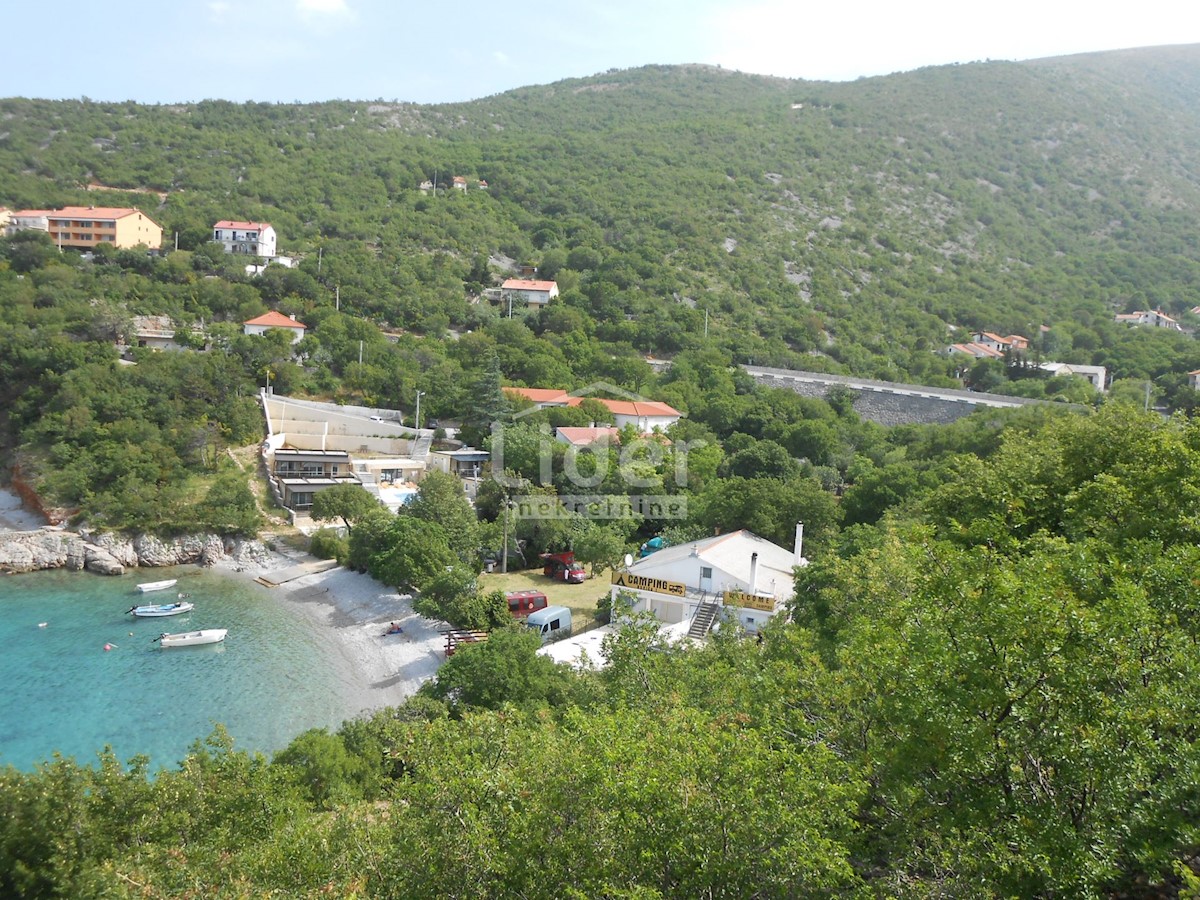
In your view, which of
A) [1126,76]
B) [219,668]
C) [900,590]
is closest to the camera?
[900,590]

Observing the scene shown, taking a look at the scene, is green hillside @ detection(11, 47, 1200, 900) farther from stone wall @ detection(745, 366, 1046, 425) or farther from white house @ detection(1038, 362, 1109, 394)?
stone wall @ detection(745, 366, 1046, 425)

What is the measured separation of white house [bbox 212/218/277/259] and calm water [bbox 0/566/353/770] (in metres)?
28.6

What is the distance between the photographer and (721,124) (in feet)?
270

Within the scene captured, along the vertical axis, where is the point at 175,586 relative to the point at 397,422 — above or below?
below

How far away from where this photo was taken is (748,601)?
17.5 metres

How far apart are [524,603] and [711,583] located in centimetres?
481

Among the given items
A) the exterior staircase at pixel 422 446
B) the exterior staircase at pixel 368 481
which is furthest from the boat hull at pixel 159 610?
the exterior staircase at pixel 422 446

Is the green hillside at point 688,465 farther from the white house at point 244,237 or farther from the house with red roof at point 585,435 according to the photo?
the white house at point 244,237

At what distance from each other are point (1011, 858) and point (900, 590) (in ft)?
20.0

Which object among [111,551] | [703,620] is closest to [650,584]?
[703,620]

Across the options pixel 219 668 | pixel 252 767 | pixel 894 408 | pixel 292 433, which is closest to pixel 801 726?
pixel 252 767

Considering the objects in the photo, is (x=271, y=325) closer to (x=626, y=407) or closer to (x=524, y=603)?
(x=626, y=407)

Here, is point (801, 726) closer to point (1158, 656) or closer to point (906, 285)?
point (1158, 656)

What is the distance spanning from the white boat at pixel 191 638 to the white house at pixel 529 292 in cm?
3110
